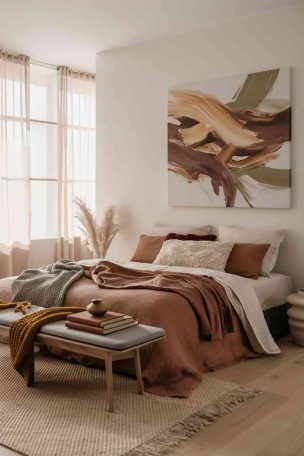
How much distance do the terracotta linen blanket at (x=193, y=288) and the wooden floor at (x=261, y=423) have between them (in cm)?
32

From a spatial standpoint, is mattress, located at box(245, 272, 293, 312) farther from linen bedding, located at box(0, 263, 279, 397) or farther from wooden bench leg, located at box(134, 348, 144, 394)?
wooden bench leg, located at box(134, 348, 144, 394)

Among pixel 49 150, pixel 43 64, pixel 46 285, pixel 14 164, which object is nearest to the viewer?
pixel 46 285

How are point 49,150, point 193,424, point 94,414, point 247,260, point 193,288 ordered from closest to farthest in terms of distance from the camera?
point 193,424 → point 94,414 → point 193,288 → point 247,260 → point 49,150

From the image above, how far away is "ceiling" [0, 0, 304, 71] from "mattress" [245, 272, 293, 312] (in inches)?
94.8

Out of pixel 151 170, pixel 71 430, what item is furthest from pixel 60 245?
pixel 71 430

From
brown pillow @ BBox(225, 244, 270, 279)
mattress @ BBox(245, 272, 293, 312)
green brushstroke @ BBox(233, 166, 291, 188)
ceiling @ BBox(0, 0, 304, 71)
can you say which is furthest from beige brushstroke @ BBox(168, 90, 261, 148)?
mattress @ BBox(245, 272, 293, 312)

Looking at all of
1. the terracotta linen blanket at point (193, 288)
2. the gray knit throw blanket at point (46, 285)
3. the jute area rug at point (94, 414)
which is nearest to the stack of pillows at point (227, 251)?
the terracotta linen blanket at point (193, 288)

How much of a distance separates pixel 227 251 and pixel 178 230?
0.82 meters

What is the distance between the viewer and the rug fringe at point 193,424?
2689 millimetres

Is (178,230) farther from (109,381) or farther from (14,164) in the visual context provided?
(109,381)

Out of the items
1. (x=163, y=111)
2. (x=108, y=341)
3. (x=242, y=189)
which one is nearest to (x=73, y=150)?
(x=163, y=111)

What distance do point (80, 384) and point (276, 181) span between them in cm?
262

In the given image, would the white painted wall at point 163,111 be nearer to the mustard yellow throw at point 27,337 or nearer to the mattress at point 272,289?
the mattress at point 272,289

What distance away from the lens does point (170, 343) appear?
357cm
